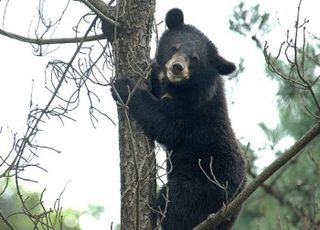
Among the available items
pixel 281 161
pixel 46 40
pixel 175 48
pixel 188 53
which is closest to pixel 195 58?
pixel 188 53

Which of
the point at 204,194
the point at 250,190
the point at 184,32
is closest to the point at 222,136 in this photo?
the point at 204,194

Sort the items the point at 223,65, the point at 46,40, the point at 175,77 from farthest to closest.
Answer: the point at 223,65, the point at 175,77, the point at 46,40

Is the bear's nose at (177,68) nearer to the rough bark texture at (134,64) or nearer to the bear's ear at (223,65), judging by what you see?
the rough bark texture at (134,64)

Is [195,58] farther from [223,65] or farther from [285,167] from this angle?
[285,167]

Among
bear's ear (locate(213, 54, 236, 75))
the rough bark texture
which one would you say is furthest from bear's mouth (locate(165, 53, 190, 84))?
the rough bark texture

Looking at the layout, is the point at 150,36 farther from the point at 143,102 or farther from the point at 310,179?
the point at 310,179

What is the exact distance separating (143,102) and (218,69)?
0.97 metres

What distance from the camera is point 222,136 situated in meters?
7.14

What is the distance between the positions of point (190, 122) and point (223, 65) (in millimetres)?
707

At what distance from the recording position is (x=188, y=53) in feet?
24.1

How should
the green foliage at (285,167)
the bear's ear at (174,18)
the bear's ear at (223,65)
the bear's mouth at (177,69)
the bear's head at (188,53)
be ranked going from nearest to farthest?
the bear's mouth at (177,69), the bear's head at (188,53), the bear's ear at (223,65), the bear's ear at (174,18), the green foliage at (285,167)

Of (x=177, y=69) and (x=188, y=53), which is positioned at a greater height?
(x=188, y=53)

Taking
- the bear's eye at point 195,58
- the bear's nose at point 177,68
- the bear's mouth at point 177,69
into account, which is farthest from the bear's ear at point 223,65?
the bear's nose at point 177,68

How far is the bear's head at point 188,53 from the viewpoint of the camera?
727 cm
